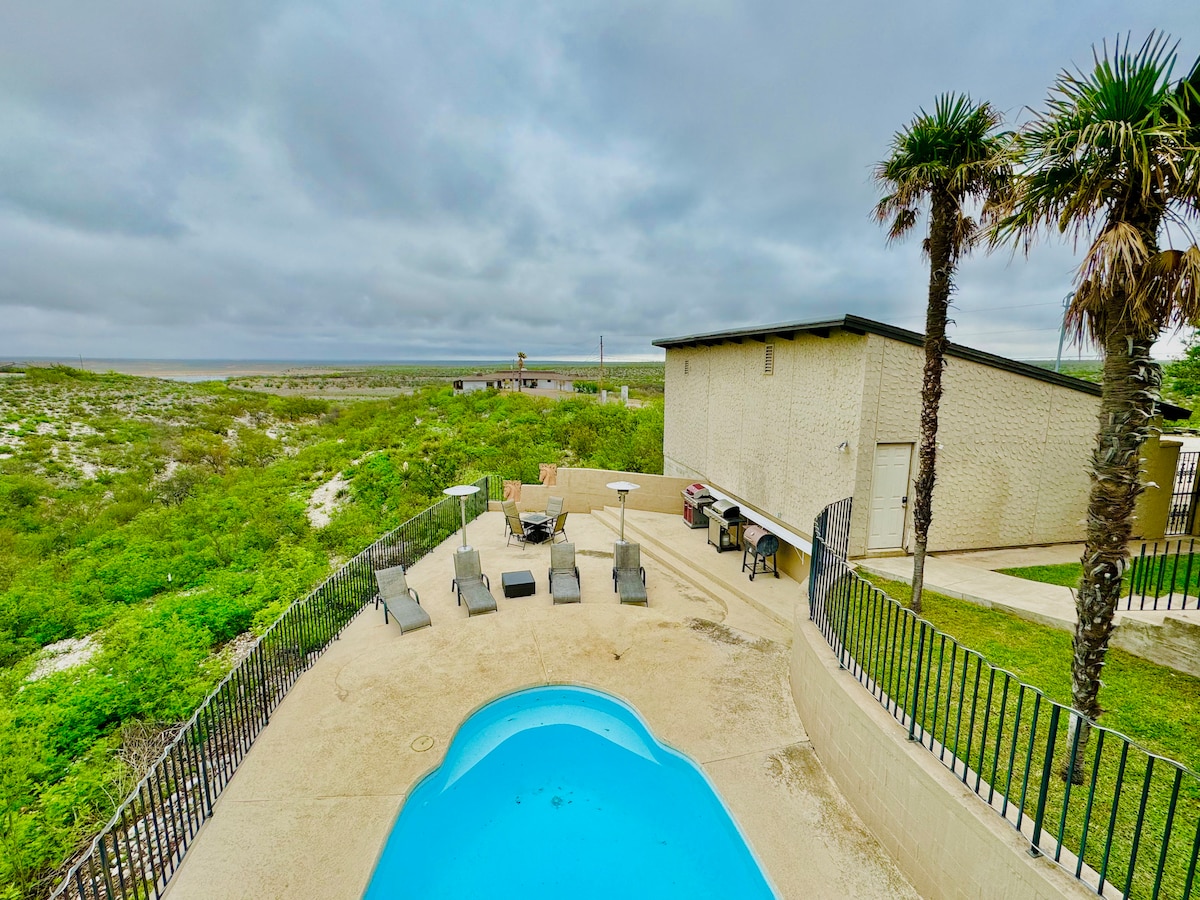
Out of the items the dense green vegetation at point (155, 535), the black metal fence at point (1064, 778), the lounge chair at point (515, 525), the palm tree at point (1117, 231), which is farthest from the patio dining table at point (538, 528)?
the palm tree at point (1117, 231)

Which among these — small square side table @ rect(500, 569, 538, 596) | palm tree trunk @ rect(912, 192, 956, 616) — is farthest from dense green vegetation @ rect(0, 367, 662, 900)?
palm tree trunk @ rect(912, 192, 956, 616)

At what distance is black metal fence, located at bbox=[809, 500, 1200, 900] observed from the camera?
10.2ft

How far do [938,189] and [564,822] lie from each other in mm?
9265

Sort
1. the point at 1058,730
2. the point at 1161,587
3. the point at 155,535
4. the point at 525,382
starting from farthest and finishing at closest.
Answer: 1. the point at 525,382
2. the point at 155,535
3. the point at 1161,587
4. the point at 1058,730

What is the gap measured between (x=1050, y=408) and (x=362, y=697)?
13950 mm

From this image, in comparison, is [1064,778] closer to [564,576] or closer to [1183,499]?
[564,576]

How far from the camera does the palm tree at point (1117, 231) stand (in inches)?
136

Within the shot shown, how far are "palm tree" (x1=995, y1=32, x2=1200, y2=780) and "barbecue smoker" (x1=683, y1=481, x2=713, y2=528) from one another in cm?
976

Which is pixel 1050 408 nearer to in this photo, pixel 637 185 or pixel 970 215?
pixel 970 215

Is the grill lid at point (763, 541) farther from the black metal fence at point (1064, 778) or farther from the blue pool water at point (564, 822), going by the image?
the blue pool water at point (564, 822)

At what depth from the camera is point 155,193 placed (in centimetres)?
3728

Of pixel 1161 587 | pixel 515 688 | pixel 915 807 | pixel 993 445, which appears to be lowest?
pixel 515 688

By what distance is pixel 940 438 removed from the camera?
33.1 feet

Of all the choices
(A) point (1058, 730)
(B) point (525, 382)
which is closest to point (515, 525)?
(A) point (1058, 730)
